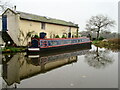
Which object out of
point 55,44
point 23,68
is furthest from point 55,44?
point 23,68

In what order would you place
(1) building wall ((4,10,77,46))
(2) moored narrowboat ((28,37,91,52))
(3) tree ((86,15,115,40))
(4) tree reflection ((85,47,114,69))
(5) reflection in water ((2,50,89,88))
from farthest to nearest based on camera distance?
(3) tree ((86,15,115,40)), (1) building wall ((4,10,77,46)), (2) moored narrowboat ((28,37,91,52)), (4) tree reflection ((85,47,114,69)), (5) reflection in water ((2,50,89,88))

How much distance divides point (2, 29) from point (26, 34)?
330cm

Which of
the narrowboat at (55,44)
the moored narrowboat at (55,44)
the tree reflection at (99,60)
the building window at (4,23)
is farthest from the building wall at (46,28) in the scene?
the tree reflection at (99,60)

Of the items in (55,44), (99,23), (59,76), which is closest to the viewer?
(59,76)

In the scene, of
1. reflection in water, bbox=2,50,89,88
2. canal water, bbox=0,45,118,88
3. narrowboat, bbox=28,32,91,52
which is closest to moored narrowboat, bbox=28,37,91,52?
narrowboat, bbox=28,32,91,52

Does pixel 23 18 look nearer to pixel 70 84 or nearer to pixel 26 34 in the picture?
pixel 26 34

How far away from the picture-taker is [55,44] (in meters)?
14.8

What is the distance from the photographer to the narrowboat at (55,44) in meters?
12.7

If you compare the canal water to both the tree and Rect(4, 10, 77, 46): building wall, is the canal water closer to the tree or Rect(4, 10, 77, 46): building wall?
Rect(4, 10, 77, 46): building wall

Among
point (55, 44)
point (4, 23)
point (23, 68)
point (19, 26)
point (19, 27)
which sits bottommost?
point (23, 68)

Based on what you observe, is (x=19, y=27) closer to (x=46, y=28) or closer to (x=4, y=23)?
(x=4, y=23)

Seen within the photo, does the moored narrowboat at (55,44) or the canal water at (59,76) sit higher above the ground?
the moored narrowboat at (55,44)

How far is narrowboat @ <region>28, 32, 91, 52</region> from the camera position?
12.7m

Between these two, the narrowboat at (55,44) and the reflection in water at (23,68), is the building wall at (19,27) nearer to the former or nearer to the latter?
the narrowboat at (55,44)
